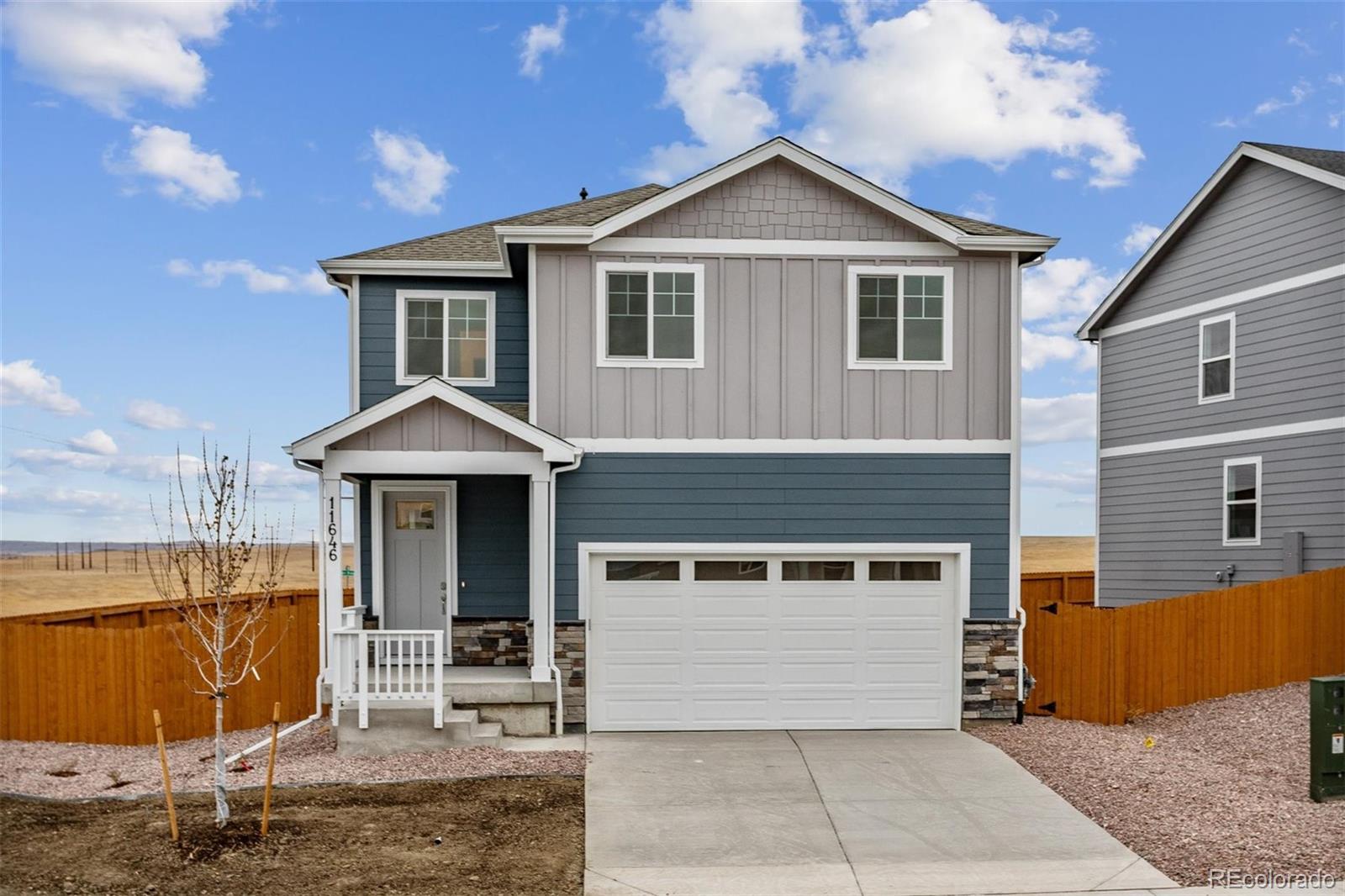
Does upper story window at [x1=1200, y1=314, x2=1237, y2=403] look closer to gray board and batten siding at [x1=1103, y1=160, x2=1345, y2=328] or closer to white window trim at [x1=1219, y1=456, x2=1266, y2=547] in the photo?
gray board and batten siding at [x1=1103, y1=160, x2=1345, y2=328]

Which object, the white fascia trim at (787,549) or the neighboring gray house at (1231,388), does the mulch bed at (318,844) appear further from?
the neighboring gray house at (1231,388)

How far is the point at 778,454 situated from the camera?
37.6ft

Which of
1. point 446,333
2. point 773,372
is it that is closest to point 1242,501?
point 773,372

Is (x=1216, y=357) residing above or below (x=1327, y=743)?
above

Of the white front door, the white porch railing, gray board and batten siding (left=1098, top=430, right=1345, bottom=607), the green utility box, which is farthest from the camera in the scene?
gray board and batten siding (left=1098, top=430, right=1345, bottom=607)

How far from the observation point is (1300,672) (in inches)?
515

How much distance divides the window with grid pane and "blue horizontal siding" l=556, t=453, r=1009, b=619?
2691 millimetres

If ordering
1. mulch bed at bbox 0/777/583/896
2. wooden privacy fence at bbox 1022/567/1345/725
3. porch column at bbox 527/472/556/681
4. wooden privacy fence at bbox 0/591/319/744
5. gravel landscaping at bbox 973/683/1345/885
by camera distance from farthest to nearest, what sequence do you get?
wooden privacy fence at bbox 1022/567/1345/725 → wooden privacy fence at bbox 0/591/319/744 → porch column at bbox 527/472/556/681 → gravel landscaping at bbox 973/683/1345/885 → mulch bed at bbox 0/777/583/896

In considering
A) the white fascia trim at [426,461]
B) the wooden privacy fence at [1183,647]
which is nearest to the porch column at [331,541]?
the white fascia trim at [426,461]

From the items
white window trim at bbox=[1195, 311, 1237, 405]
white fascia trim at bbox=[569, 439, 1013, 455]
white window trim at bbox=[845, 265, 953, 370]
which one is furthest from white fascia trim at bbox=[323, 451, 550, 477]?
white window trim at bbox=[1195, 311, 1237, 405]

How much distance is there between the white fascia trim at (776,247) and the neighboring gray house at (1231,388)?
698 centimetres

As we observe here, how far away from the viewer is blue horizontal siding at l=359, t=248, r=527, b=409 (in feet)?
41.9

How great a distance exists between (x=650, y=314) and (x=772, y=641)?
3812 millimetres

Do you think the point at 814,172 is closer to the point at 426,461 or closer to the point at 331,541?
the point at 426,461
